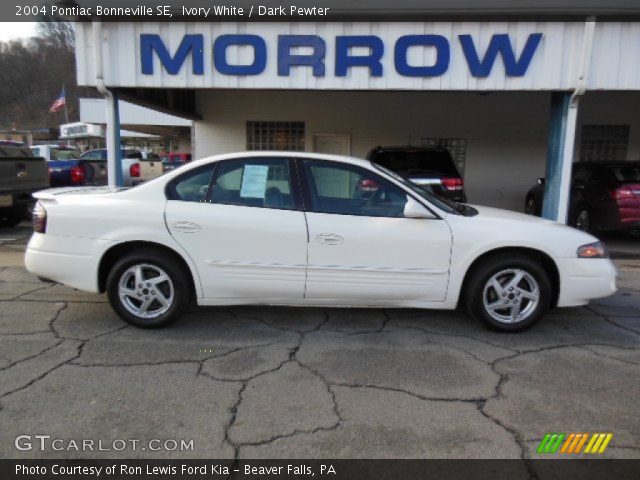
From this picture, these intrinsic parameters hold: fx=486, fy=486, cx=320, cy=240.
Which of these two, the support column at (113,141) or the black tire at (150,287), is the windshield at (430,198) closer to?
the black tire at (150,287)

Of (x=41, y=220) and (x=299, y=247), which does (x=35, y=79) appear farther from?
(x=299, y=247)

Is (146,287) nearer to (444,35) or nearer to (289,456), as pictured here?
(289,456)

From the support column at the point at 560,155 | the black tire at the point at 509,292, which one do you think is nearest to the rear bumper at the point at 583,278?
the black tire at the point at 509,292

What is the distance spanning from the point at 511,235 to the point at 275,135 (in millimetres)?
9781

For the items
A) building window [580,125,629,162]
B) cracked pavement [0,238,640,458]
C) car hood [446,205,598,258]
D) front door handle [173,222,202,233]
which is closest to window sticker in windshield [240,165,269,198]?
front door handle [173,222,202,233]

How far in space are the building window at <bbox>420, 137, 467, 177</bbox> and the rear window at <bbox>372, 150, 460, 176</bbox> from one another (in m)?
4.33

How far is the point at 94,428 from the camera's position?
2.75 m

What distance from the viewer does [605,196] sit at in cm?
839

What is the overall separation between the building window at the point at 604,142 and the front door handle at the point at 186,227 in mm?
11601

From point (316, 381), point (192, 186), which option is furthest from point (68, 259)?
point (316, 381)

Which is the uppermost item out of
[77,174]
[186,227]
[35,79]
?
[35,79]

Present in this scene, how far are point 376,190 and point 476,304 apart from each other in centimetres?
131

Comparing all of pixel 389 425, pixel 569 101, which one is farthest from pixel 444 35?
pixel 389 425

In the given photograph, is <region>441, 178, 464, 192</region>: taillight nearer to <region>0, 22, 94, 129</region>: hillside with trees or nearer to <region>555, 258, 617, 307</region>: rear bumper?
<region>555, 258, 617, 307</region>: rear bumper
